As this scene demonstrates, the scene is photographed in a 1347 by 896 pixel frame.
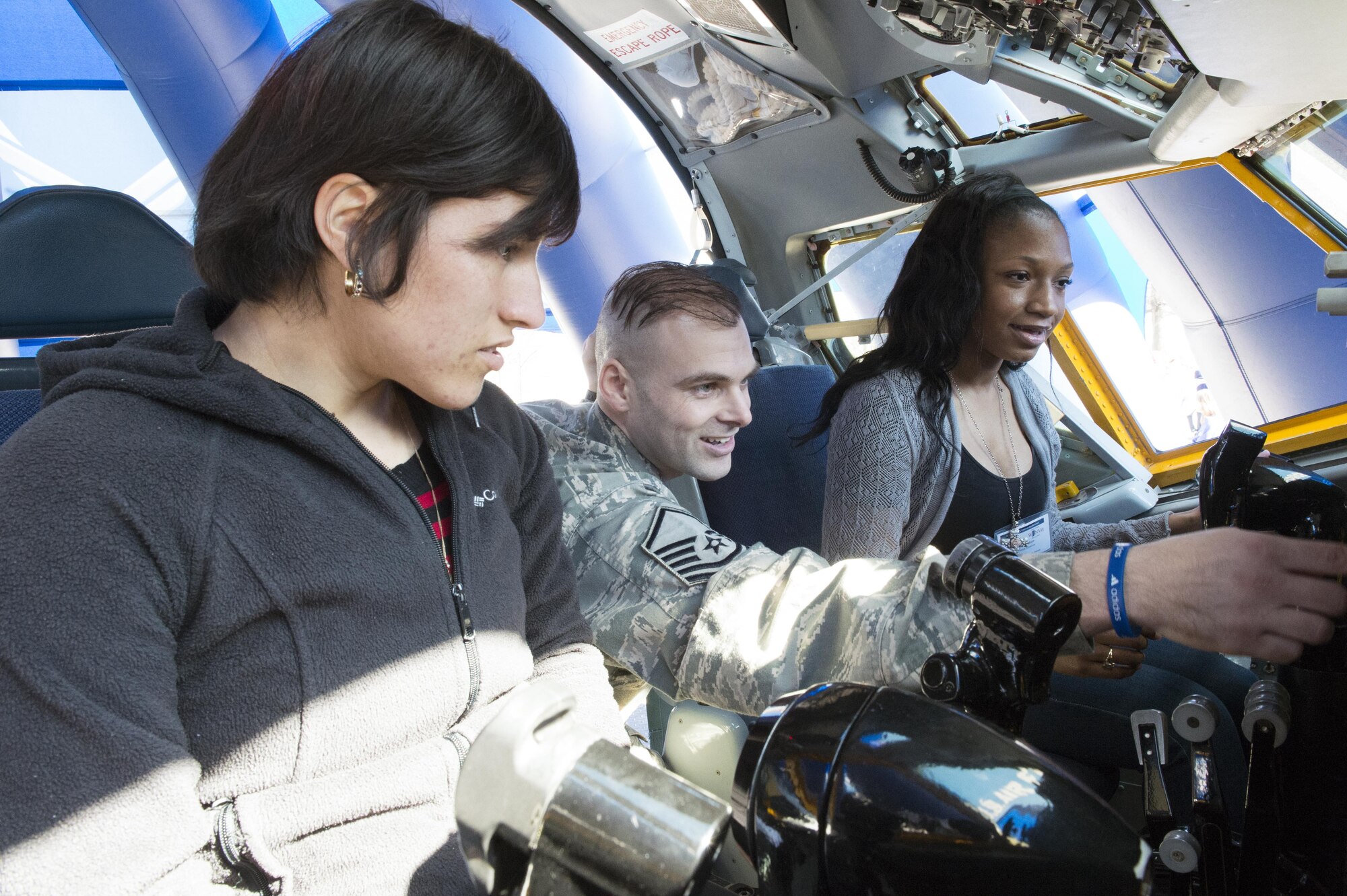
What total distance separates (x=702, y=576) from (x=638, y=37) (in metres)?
2.99

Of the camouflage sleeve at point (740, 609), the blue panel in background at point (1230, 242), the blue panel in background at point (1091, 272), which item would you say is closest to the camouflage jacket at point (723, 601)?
the camouflage sleeve at point (740, 609)

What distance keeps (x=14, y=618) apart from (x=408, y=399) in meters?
0.52

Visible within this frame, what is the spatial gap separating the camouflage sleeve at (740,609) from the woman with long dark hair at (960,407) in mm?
658

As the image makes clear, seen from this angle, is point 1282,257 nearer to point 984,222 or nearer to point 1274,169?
point 1274,169

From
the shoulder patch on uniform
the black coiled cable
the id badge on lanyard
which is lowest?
the id badge on lanyard

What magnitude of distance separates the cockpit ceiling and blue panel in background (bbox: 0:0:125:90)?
1.71 metres

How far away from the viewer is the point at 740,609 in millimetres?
1230

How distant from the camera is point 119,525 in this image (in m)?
0.79

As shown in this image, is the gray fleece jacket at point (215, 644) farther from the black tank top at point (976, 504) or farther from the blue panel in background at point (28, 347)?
the black tank top at point (976, 504)

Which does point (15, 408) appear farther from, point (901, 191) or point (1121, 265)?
point (1121, 265)

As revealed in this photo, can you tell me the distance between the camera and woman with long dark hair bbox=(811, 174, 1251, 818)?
197 cm

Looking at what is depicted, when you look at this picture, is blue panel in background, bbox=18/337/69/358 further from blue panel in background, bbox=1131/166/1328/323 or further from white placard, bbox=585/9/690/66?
blue panel in background, bbox=1131/166/1328/323

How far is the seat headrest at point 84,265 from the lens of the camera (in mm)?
1148

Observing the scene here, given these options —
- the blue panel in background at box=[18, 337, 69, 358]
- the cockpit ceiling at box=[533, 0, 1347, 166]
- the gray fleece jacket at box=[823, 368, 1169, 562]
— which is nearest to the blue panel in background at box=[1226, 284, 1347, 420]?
the cockpit ceiling at box=[533, 0, 1347, 166]
